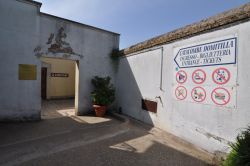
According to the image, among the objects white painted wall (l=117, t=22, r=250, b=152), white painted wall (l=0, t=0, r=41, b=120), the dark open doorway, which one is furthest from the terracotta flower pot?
the dark open doorway

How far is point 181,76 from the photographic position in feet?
12.1

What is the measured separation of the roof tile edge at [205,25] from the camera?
265 cm

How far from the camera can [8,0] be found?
4.29m

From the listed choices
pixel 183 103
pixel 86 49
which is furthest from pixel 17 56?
pixel 183 103

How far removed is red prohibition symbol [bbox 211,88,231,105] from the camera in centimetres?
283

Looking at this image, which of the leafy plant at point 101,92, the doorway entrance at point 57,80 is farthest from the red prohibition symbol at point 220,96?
the doorway entrance at point 57,80

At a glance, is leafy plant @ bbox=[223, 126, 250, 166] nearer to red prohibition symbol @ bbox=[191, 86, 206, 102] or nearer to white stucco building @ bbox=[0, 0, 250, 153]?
white stucco building @ bbox=[0, 0, 250, 153]

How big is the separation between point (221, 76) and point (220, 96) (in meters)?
0.36

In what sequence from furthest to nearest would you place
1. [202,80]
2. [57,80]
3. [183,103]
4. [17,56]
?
[57,80] < [17,56] < [183,103] < [202,80]

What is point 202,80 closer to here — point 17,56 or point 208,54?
point 208,54

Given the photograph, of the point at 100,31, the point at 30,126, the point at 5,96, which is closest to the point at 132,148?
the point at 30,126

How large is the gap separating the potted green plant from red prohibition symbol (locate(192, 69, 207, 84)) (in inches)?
121

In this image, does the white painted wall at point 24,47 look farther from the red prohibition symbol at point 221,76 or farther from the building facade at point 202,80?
the red prohibition symbol at point 221,76

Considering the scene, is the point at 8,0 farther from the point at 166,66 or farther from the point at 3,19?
the point at 166,66
